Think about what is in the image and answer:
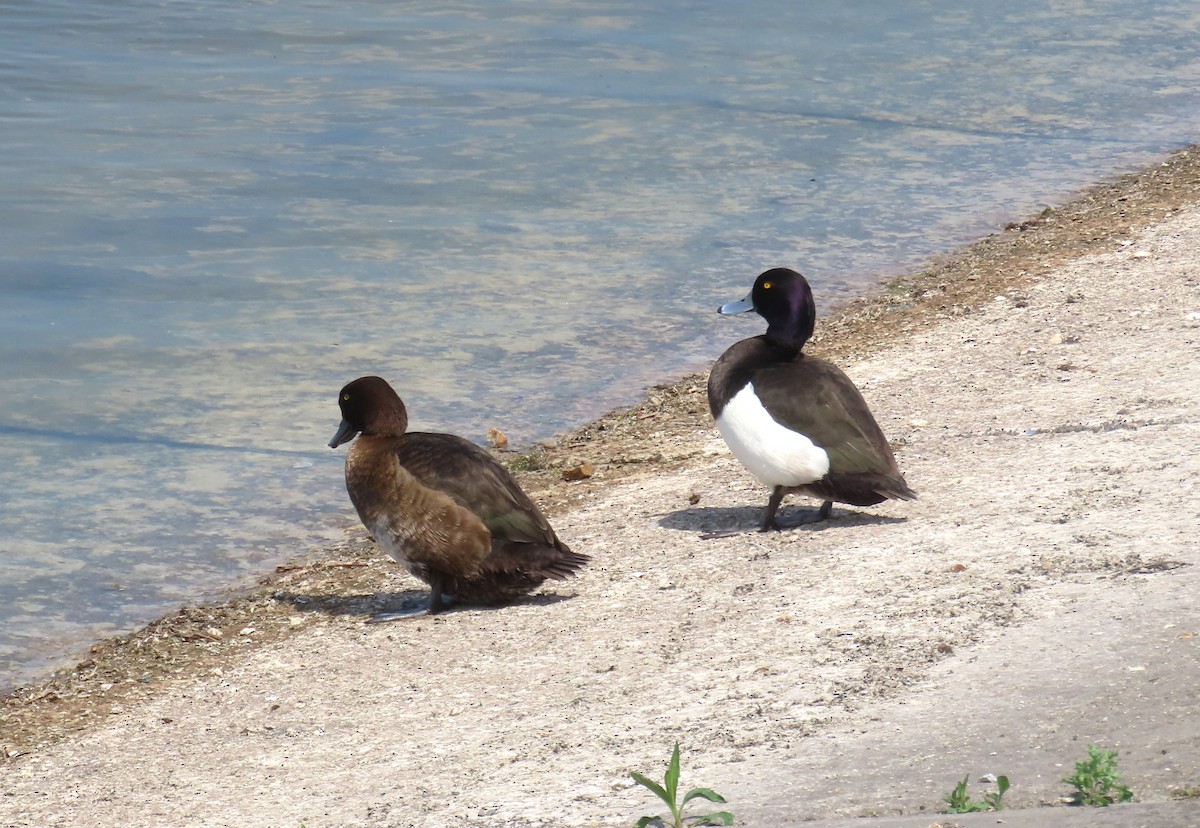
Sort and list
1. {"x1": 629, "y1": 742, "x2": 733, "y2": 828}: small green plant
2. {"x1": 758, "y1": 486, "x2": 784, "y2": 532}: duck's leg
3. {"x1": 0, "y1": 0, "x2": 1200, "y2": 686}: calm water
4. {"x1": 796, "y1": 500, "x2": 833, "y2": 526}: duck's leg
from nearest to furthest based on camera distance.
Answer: {"x1": 629, "y1": 742, "x2": 733, "y2": 828}: small green plant
{"x1": 758, "y1": 486, "x2": 784, "y2": 532}: duck's leg
{"x1": 796, "y1": 500, "x2": 833, "y2": 526}: duck's leg
{"x1": 0, "y1": 0, "x2": 1200, "y2": 686}: calm water

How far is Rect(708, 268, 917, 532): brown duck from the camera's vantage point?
20.8ft

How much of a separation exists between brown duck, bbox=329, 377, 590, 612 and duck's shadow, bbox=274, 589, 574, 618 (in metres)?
0.05

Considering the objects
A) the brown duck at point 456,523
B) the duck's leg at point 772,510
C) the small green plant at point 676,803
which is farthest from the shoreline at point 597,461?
the small green plant at point 676,803

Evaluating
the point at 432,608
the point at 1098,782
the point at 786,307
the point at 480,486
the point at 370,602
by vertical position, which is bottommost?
the point at 370,602

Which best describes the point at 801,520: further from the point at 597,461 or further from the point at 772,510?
the point at 597,461

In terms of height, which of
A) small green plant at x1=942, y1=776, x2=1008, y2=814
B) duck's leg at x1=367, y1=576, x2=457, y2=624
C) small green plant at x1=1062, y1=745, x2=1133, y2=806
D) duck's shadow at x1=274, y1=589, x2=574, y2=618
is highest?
small green plant at x1=1062, y1=745, x2=1133, y2=806

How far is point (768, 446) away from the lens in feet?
21.2

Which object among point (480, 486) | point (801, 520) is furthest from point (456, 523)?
point (801, 520)

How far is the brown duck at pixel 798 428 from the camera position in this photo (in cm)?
634

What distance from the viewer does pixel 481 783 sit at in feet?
14.8

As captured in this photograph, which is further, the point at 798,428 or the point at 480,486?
the point at 798,428

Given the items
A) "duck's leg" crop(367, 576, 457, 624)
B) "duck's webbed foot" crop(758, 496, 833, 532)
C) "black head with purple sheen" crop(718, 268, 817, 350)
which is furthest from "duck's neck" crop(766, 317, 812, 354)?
"duck's leg" crop(367, 576, 457, 624)

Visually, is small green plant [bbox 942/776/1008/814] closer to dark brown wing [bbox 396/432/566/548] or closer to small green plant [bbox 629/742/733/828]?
small green plant [bbox 629/742/733/828]

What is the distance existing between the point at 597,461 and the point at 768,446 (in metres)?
1.96
